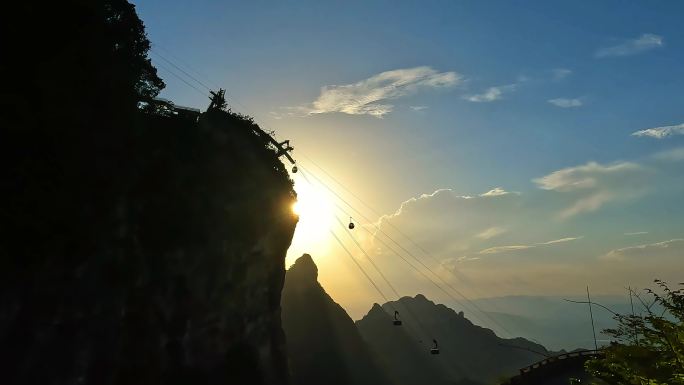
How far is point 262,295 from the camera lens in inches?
1978

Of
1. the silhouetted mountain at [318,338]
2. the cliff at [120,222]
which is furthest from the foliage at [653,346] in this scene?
the silhouetted mountain at [318,338]

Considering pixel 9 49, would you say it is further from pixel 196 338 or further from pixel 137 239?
pixel 196 338

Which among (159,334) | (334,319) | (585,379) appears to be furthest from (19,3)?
(334,319)

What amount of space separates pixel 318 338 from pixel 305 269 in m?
25.6

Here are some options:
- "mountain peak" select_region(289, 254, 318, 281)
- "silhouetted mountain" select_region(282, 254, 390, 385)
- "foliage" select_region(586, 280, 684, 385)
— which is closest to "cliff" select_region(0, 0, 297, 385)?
"foliage" select_region(586, 280, 684, 385)

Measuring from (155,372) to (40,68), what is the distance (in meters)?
25.2

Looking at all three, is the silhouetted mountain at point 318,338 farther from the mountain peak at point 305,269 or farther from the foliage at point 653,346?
the foliage at point 653,346

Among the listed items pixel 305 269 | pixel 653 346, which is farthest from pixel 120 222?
pixel 305 269

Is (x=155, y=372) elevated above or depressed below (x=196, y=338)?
below

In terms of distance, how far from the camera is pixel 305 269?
6250 inches

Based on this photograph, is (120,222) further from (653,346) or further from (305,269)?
(305,269)

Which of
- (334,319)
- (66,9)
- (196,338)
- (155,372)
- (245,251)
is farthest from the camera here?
(334,319)

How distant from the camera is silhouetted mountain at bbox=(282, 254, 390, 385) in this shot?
5369 inches

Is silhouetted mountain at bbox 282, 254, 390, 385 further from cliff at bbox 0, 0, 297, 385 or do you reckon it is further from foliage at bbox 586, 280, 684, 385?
foliage at bbox 586, 280, 684, 385
